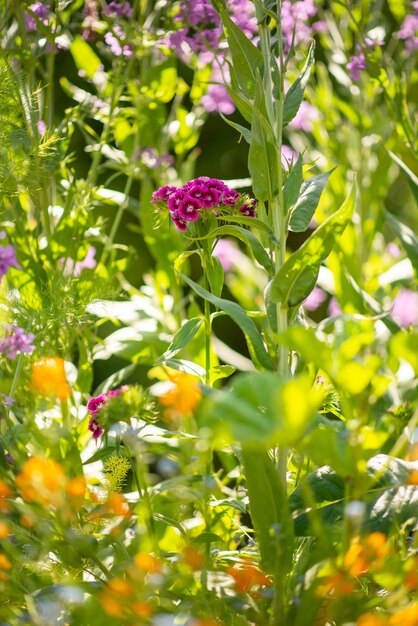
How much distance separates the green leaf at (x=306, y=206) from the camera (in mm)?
809

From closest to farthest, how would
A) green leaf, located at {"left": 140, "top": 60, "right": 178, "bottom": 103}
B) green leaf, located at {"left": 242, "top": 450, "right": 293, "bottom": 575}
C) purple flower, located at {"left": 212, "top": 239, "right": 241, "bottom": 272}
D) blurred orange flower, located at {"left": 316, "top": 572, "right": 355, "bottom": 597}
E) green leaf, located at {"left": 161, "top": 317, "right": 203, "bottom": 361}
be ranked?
blurred orange flower, located at {"left": 316, "top": 572, "right": 355, "bottom": 597}
green leaf, located at {"left": 242, "top": 450, "right": 293, "bottom": 575}
green leaf, located at {"left": 161, "top": 317, "right": 203, "bottom": 361}
green leaf, located at {"left": 140, "top": 60, "right": 178, "bottom": 103}
purple flower, located at {"left": 212, "top": 239, "right": 241, "bottom": 272}

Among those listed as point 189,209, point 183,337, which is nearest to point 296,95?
point 189,209

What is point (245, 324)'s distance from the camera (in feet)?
2.53

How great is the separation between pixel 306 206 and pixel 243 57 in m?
0.18

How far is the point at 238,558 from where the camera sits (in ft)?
2.56

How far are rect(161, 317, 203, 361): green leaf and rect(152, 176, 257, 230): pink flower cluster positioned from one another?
0.37 feet

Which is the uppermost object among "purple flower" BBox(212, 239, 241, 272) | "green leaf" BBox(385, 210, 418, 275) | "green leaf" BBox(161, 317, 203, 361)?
"green leaf" BBox(161, 317, 203, 361)

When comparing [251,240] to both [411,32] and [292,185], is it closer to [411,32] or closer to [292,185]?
[292,185]

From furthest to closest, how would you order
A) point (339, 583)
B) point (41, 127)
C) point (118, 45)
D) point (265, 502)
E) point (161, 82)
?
1. point (161, 82)
2. point (118, 45)
3. point (41, 127)
4. point (265, 502)
5. point (339, 583)

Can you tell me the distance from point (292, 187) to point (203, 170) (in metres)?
2.45

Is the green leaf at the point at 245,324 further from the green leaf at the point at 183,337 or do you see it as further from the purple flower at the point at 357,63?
the purple flower at the point at 357,63

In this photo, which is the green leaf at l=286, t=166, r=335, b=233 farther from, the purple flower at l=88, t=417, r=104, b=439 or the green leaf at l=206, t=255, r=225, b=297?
the purple flower at l=88, t=417, r=104, b=439

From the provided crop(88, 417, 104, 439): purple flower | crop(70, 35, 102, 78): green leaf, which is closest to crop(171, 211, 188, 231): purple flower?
crop(88, 417, 104, 439): purple flower

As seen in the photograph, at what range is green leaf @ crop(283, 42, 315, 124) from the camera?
0.84 meters
